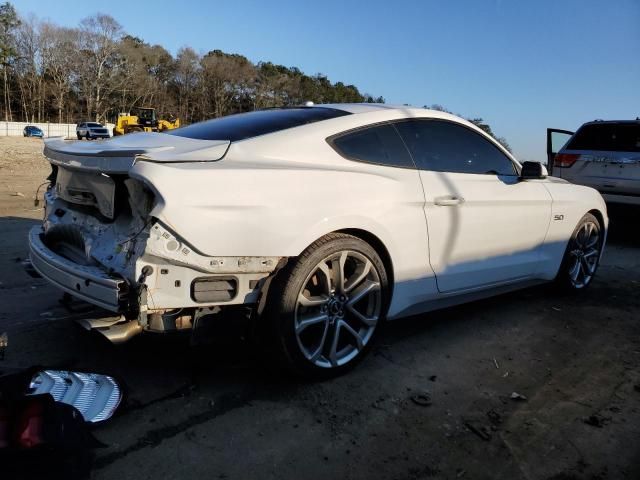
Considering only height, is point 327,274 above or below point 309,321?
above

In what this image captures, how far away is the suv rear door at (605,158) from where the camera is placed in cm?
769

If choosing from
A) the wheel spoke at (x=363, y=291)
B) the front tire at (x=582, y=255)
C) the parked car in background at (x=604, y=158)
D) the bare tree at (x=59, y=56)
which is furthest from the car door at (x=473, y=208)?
the bare tree at (x=59, y=56)

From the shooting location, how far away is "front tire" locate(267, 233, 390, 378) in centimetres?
279

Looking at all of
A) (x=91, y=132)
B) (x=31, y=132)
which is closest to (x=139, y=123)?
(x=91, y=132)

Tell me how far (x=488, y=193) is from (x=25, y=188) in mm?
10132

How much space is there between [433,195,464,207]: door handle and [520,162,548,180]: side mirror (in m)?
0.91

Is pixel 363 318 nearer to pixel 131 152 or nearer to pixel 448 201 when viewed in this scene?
pixel 448 201

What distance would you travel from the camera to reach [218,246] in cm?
255

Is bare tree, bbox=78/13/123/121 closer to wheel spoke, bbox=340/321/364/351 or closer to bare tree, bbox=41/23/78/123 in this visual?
bare tree, bbox=41/23/78/123

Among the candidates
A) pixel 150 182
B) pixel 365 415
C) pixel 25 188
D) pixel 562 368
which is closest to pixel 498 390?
pixel 562 368

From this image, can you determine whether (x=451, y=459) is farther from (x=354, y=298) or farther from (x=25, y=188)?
(x=25, y=188)

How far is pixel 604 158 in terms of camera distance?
7879mm

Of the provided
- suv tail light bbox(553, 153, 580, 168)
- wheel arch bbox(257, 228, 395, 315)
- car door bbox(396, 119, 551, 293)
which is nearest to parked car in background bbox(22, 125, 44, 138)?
suv tail light bbox(553, 153, 580, 168)

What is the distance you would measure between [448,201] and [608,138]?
5938 mm
